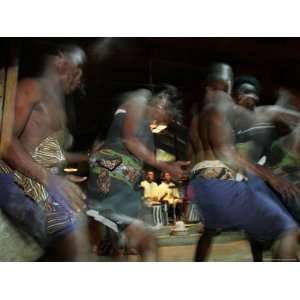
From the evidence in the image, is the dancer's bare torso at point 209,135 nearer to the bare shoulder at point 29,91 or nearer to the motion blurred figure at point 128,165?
the motion blurred figure at point 128,165

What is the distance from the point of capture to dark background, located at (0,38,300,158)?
488 centimetres

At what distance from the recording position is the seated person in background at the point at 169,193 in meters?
4.83

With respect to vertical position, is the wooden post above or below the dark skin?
above

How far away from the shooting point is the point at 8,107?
4945mm

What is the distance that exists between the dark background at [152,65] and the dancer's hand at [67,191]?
12.1 inches

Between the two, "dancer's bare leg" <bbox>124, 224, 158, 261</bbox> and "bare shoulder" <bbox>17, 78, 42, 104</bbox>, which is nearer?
"dancer's bare leg" <bbox>124, 224, 158, 261</bbox>

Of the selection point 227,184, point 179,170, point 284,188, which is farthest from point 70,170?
point 284,188

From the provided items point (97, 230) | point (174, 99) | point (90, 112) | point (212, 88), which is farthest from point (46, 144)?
point (212, 88)

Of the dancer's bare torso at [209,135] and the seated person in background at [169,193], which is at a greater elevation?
the dancer's bare torso at [209,135]

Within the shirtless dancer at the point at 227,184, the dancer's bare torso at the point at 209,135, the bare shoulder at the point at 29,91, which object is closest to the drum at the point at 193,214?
the shirtless dancer at the point at 227,184

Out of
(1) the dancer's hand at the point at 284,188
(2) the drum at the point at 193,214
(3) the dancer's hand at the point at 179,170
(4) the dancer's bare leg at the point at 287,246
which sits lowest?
(4) the dancer's bare leg at the point at 287,246

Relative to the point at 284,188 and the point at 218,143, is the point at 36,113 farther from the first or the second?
the point at 284,188

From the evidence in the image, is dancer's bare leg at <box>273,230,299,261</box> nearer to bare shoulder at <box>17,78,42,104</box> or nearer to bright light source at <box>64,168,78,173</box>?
bright light source at <box>64,168,78,173</box>

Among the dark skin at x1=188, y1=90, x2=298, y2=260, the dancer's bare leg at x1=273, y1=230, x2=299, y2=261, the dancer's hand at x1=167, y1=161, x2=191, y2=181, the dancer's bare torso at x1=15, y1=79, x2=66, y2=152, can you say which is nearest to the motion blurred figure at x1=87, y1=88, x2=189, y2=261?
the dancer's hand at x1=167, y1=161, x2=191, y2=181
